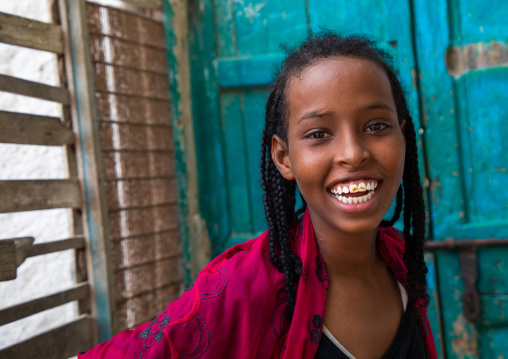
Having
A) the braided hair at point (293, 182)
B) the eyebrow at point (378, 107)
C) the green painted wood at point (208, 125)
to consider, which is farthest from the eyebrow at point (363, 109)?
the green painted wood at point (208, 125)

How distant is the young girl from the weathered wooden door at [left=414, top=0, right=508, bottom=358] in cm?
81

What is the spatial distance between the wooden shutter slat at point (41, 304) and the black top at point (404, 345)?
110 centimetres

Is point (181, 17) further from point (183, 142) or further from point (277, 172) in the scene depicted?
point (277, 172)

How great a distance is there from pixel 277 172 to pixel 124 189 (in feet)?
3.37

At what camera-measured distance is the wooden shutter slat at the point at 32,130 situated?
1.83 m

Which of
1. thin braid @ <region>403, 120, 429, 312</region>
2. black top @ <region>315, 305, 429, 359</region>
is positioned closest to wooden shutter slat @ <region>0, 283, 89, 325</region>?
black top @ <region>315, 305, 429, 359</region>

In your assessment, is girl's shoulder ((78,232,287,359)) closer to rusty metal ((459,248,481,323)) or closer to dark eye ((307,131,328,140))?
dark eye ((307,131,328,140))

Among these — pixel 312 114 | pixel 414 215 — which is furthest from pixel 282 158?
pixel 414 215

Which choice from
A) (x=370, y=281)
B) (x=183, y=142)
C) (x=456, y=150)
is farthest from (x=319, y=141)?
(x=183, y=142)

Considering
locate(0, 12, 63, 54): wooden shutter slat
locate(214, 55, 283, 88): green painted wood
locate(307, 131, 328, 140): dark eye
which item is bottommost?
locate(307, 131, 328, 140): dark eye

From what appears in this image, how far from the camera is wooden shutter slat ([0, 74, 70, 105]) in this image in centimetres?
183

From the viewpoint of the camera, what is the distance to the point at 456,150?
2.30m

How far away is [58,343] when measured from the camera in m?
2.02

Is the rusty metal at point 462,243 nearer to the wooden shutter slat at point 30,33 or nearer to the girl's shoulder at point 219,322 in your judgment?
the girl's shoulder at point 219,322
